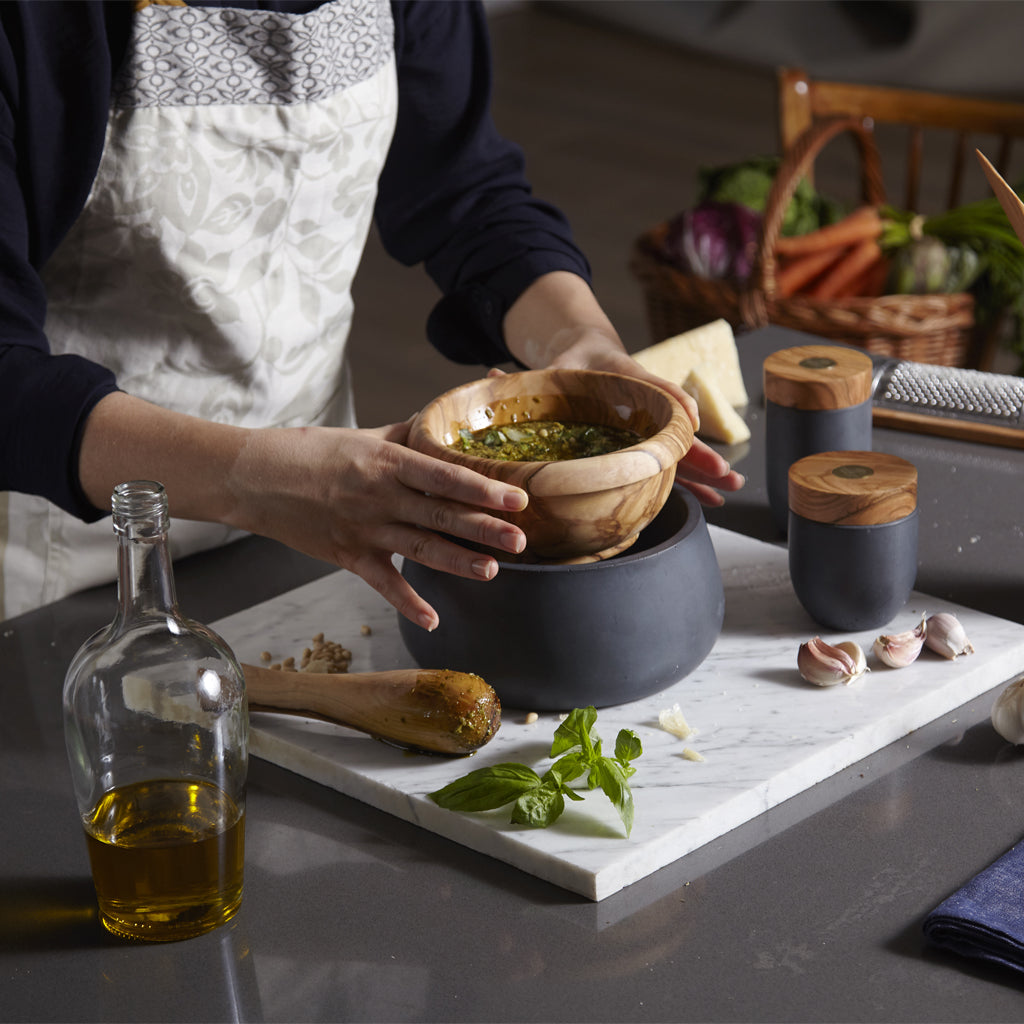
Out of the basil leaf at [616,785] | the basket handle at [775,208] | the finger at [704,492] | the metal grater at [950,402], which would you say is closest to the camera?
the basil leaf at [616,785]

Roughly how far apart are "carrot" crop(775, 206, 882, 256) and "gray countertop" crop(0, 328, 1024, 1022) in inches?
74.3

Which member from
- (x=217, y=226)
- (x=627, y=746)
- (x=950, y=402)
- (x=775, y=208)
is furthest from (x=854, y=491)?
(x=775, y=208)

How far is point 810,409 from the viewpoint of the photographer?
1.27 meters

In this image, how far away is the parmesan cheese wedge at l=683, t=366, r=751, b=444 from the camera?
1.50 m

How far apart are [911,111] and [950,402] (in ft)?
5.67

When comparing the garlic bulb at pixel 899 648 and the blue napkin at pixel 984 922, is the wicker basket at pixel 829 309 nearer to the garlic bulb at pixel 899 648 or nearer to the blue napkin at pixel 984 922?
the garlic bulb at pixel 899 648

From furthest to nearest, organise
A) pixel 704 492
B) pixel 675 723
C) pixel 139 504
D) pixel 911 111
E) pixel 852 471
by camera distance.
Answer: pixel 911 111 < pixel 704 492 < pixel 852 471 < pixel 675 723 < pixel 139 504

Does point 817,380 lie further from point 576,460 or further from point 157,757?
point 157,757

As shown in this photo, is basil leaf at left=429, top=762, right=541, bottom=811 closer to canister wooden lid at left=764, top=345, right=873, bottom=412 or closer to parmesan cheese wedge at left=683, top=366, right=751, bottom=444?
canister wooden lid at left=764, top=345, right=873, bottom=412

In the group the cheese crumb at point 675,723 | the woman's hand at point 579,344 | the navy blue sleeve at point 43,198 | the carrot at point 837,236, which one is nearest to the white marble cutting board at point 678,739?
the cheese crumb at point 675,723

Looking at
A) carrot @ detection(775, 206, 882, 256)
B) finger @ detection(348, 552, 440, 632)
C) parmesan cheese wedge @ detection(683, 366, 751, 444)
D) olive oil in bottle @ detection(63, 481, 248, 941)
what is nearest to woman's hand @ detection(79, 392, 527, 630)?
finger @ detection(348, 552, 440, 632)

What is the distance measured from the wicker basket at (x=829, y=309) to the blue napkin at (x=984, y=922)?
6.13ft

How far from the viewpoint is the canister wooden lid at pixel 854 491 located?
1048mm

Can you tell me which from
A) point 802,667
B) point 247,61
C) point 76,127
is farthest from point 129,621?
point 247,61
